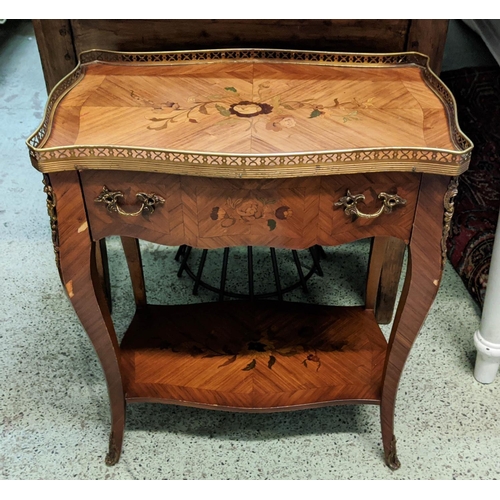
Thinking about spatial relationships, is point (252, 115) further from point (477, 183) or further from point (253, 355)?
point (477, 183)

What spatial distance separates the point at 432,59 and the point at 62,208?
75 cm

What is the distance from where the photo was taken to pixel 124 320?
60.7 inches

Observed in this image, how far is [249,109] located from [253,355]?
1.78ft

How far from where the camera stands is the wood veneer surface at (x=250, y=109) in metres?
0.86

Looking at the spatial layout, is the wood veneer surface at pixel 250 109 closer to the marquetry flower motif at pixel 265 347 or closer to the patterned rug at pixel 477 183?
the marquetry flower motif at pixel 265 347

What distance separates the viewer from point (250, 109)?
3.08ft

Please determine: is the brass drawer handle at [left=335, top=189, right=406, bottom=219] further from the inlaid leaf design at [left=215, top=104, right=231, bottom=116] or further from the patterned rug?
the patterned rug

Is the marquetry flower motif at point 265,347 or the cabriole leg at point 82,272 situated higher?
the cabriole leg at point 82,272

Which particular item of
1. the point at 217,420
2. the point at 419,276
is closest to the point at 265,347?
the point at 217,420

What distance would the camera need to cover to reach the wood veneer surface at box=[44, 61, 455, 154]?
2.81ft

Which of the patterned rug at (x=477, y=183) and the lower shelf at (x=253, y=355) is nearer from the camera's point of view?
the lower shelf at (x=253, y=355)

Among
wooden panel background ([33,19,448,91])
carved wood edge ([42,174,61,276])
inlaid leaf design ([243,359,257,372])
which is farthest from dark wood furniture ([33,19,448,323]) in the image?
inlaid leaf design ([243,359,257,372])

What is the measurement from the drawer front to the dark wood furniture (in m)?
0.41


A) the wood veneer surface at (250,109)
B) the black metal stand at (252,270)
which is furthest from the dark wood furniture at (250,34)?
the black metal stand at (252,270)
